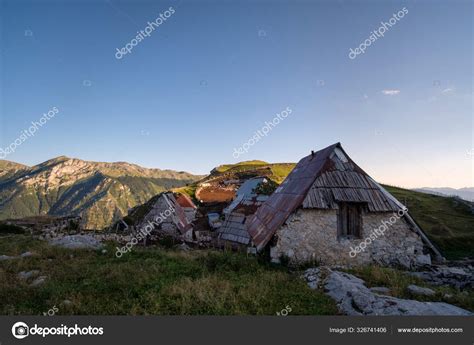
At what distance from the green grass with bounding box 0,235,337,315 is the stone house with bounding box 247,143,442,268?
147 cm

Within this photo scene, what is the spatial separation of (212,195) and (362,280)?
45652 millimetres

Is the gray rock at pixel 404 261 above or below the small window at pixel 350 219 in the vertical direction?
below

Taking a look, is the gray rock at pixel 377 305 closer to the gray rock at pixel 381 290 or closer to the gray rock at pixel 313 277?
the gray rock at pixel 381 290

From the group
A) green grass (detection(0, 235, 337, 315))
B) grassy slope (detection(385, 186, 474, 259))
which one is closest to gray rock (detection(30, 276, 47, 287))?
green grass (detection(0, 235, 337, 315))

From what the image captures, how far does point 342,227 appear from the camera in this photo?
1337cm

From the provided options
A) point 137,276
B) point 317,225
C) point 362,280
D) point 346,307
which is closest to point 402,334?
point 346,307

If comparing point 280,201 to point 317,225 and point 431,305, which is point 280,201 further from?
point 431,305

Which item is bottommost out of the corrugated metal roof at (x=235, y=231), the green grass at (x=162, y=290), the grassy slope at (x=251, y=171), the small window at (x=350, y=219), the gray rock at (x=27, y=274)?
the gray rock at (x=27, y=274)

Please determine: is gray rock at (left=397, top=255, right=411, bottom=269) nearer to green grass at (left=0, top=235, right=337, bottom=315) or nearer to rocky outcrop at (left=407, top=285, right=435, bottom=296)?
rocky outcrop at (left=407, top=285, right=435, bottom=296)

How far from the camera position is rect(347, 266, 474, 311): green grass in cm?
Result: 790

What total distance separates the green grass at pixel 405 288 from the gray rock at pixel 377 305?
2.43 ft

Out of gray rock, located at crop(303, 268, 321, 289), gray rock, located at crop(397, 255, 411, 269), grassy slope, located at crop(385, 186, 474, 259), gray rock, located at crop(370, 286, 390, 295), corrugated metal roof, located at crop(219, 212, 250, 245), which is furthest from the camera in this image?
grassy slope, located at crop(385, 186, 474, 259)

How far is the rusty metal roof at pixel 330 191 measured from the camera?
1275 centimetres

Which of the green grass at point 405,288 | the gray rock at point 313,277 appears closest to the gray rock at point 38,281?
the gray rock at point 313,277
